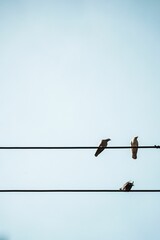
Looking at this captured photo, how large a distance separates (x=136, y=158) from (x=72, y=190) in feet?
11.3

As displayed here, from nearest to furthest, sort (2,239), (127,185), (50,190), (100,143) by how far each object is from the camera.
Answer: (50,190)
(127,185)
(100,143)
(2,239)

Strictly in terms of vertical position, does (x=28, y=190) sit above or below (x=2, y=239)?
below

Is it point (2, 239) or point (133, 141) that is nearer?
point (133, 141)

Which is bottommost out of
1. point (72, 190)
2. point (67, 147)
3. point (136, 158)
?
point (72, 190)

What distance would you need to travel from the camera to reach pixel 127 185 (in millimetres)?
8242

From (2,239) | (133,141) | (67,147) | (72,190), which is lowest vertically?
(72,190)

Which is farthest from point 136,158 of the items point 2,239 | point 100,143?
point 2,239

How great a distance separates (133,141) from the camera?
377 inches

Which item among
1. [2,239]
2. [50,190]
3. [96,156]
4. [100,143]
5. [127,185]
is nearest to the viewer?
[50,190]

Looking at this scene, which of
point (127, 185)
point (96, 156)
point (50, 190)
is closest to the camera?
point (50, 190)

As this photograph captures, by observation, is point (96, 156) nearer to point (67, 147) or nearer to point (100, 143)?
point (100, 143)

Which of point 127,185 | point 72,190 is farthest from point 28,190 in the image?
point 127,185

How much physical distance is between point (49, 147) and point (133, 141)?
14.5 ft

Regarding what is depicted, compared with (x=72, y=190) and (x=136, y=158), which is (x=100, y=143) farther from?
(x=72, y=190)
